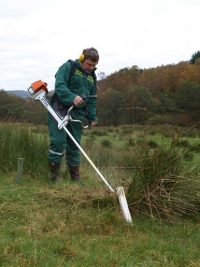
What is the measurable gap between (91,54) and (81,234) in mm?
3017

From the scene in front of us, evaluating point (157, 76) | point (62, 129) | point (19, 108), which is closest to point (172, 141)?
point (62, 129)

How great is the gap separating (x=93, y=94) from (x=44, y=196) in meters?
2.34

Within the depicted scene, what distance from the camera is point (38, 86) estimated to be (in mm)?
7285

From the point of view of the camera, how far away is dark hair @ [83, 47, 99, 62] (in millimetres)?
7055

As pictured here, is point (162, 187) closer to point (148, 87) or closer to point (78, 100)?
point (78, 100)

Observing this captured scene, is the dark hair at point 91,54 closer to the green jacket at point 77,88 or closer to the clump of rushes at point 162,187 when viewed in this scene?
the green jacket at point 77,88

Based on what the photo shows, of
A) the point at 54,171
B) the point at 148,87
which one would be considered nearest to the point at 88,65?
the point at 54,171

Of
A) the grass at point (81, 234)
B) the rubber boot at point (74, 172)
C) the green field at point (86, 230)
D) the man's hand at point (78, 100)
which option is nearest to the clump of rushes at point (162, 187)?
the green field at point (86, 230)

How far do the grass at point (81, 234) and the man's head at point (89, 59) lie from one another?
1.85 meters

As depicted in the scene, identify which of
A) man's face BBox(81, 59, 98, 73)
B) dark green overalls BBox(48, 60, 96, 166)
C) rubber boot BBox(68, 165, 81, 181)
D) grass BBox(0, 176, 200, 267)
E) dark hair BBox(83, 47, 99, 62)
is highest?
dark hair BBox(83, 47, 99, 62)

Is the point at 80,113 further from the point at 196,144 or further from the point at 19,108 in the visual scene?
the point at 19,108

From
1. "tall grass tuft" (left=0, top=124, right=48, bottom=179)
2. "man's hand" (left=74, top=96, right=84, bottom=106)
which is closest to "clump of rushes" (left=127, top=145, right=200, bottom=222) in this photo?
"man's hand" (left=74, top=96, right=84, bottom=106)

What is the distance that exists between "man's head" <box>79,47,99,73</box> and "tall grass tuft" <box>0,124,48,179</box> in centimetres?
168

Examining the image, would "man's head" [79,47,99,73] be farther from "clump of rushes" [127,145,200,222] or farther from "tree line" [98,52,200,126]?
"tree line" [98,52,200,126]
